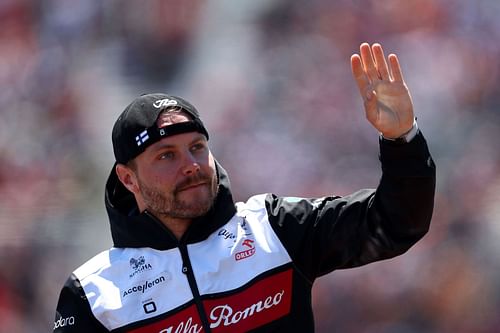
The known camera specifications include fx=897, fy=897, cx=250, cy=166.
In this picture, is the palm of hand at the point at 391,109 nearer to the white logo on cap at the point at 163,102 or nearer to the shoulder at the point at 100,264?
the white logo on cap at the point at 163,102

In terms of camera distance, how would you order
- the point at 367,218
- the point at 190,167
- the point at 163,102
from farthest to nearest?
the point at 163,102 → the point at 190,167 → the point at 367,218

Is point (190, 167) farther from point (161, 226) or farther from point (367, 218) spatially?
point (367, 218)

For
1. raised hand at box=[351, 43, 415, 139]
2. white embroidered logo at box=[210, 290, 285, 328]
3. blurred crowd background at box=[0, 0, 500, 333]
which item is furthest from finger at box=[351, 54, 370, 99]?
blurred crowd background at box=[0, 0, 500, 333]

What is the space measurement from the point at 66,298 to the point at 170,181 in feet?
1.62

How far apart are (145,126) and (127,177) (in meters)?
0.25

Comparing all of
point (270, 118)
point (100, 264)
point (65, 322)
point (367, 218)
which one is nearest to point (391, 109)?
point (367, 218)

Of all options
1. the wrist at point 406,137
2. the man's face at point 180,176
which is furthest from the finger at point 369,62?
the man's face at point 180,176

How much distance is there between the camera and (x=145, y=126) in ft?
9.13

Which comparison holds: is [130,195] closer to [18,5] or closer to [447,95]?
[447,95]

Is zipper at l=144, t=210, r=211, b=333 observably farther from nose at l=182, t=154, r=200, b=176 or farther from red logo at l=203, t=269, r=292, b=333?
nose at l=182, t=154, r=200, b=176

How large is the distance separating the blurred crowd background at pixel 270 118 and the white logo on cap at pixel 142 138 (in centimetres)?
199

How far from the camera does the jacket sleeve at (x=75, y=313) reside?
2729mm

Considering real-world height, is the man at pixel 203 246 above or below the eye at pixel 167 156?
below

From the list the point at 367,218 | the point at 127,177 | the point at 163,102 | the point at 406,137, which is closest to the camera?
the point at 406,137
